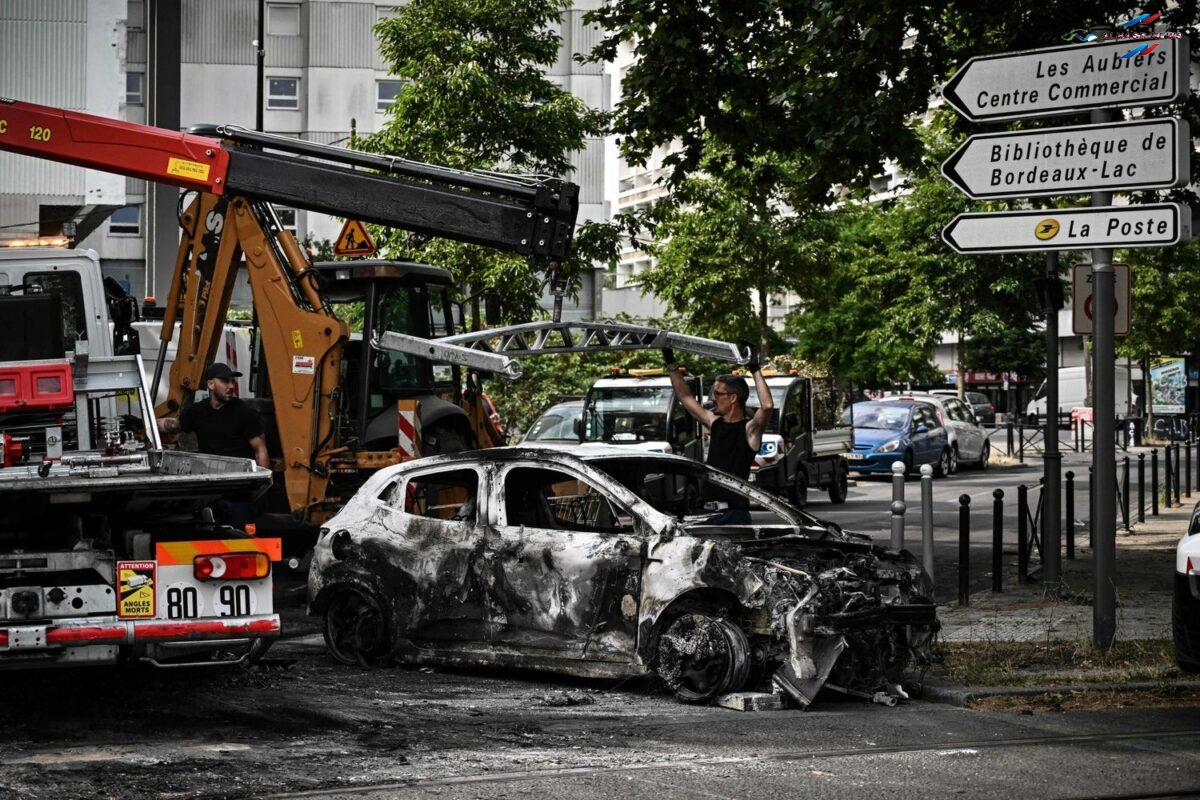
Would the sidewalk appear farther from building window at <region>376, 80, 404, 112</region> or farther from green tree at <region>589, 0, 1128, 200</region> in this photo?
building window at <region>376, 80, 404, 112</region>

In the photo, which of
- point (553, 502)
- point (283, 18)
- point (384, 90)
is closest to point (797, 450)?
point (553, 502)

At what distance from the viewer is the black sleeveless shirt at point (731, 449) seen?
38.4ft

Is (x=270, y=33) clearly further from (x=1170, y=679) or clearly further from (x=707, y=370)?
(x=1170, y=679)

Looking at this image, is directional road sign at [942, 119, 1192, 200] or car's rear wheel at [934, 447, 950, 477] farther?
car's rear wheel at [934, 447, 950, 477]

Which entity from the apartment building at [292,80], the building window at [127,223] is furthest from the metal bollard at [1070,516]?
the building window at [127,223]

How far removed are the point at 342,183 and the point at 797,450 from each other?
43.4 ft

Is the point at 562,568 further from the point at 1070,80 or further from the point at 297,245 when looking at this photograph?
the point at 297,245

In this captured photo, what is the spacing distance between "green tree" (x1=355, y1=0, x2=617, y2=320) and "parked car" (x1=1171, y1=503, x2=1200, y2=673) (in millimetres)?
17141

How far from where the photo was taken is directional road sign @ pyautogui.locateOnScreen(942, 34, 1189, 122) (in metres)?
10.1

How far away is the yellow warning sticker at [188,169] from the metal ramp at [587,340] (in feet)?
8.10

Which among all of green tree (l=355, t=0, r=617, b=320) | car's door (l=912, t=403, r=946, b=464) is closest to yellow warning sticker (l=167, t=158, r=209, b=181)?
green tree (l=355, t=0, r=617, b=320)

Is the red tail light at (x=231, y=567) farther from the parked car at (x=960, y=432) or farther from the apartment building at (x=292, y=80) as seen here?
the apartment building at (x=292, y=80)

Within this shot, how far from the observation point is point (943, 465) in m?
34.7

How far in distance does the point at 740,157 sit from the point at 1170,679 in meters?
8.24
